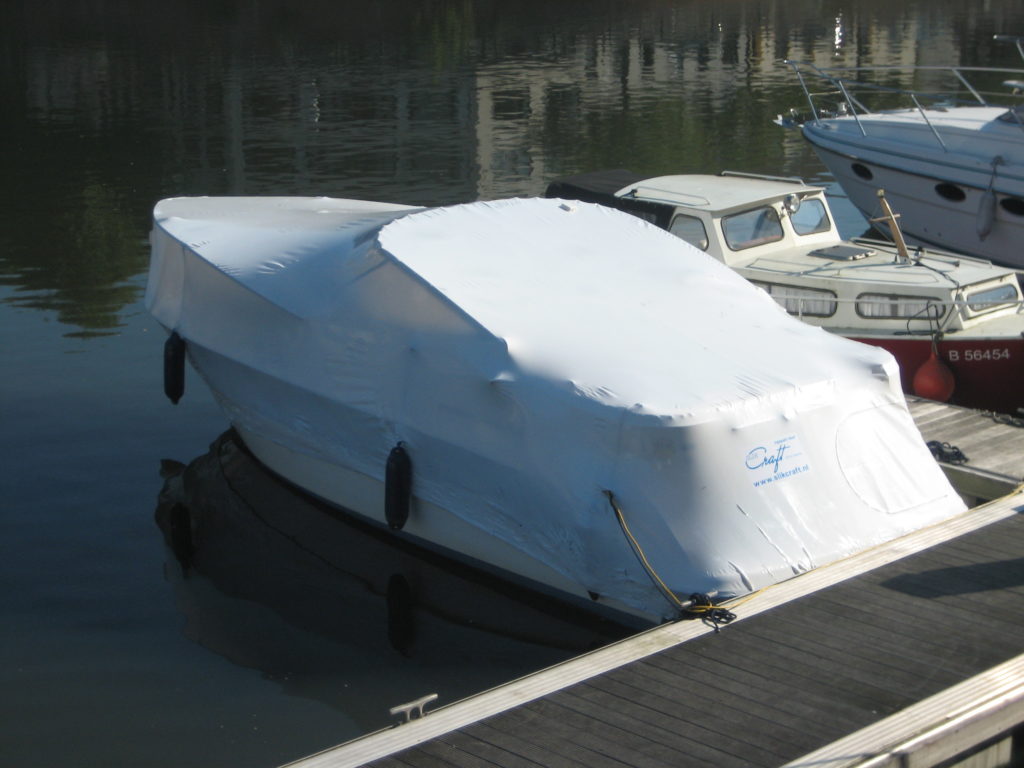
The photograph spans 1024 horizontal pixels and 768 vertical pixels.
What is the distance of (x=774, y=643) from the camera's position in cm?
808

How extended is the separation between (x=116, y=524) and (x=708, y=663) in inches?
268

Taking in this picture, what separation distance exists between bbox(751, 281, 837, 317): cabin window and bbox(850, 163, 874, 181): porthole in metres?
7.38

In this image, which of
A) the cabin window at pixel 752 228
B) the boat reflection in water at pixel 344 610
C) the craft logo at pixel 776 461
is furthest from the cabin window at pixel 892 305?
the boat reflection in water at pixel 344 610

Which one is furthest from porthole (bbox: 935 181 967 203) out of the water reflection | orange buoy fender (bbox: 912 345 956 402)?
the water reflection

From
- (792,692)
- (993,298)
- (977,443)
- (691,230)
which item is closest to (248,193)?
(691,230)

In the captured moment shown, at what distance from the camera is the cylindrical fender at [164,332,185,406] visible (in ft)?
41.1

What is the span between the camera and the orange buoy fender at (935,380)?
1372 centimetres

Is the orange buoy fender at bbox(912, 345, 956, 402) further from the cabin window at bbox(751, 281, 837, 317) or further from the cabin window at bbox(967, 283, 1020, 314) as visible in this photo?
the cabin window at bbox(751, 281, 837, 317)

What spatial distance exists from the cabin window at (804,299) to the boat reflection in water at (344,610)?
572cm

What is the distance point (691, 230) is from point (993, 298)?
348 centimetres

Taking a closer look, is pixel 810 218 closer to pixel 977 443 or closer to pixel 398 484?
pixel 977 443

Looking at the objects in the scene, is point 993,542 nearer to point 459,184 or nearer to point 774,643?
point 774,643

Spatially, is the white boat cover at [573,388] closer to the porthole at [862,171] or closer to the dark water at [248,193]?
the dark water at [248,193]

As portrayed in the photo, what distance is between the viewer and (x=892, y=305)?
14.2 metres
